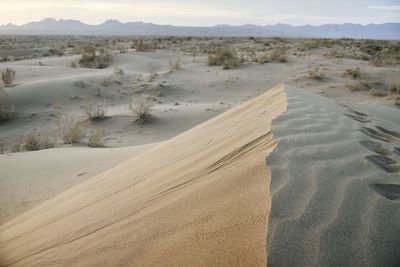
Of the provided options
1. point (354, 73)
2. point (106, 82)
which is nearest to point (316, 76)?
point (354, 73)

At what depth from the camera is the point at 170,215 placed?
2.07m

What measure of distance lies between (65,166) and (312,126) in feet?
11.1

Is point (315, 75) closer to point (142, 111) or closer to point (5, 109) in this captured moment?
point (142, 111)

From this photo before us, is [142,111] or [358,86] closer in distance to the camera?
[142,111]

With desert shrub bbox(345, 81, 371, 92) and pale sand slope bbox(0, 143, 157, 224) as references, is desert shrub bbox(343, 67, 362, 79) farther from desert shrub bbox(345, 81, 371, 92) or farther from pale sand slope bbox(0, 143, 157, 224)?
pale sand slope bbox(0, 143, 157, 224)

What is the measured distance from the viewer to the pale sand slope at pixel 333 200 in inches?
60.1

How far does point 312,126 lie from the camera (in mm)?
3074

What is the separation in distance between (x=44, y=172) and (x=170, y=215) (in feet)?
11.2

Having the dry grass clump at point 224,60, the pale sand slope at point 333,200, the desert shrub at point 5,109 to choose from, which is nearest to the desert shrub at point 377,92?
the dry grass clump at point 224,60

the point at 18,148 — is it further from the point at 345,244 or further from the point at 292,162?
the point at 345,244

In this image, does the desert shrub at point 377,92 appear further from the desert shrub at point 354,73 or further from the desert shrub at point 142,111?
the desert shrub at point 142,111

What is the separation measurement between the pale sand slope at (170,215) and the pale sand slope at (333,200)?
88 mm

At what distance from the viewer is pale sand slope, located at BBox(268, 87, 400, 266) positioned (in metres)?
1.53

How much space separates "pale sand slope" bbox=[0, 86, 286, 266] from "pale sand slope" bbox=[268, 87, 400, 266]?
0.09 m
